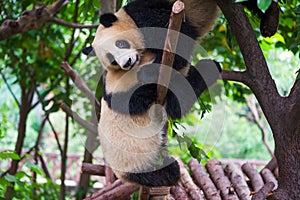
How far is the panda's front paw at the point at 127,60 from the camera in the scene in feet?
4.81

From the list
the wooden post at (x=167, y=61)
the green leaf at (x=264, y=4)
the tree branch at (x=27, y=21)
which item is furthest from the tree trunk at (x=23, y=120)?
the green leaf at (x=264, y=4)

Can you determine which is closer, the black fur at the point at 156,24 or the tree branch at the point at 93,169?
the black fur at the point at 156,24

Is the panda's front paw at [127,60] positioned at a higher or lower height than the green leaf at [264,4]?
lower

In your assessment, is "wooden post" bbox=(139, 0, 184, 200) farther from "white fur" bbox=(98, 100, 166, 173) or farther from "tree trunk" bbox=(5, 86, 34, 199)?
"tree trunk" bbox=(5, 86, 34, 199)

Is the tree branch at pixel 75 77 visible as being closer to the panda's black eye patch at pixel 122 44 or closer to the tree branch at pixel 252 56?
the panda's black eye patch at pixel 122 44

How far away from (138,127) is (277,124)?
0.47 m

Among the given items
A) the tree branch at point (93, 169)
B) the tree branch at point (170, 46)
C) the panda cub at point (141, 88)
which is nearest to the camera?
the tree branch at point (170, 46)

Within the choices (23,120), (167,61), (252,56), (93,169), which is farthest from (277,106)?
(23,120)

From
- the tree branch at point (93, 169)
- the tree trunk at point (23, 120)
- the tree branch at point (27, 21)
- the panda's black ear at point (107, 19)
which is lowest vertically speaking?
the tree trunk at point (23, 120)

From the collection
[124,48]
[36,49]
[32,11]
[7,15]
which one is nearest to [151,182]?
[124,48]

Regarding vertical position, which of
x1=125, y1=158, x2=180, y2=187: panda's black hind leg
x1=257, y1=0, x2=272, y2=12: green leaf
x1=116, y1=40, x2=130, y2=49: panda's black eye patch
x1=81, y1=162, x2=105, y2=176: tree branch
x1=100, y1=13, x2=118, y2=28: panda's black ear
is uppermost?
x1=257, y1=0, x2=272, y2=12: green leaf

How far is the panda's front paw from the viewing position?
1.47 m

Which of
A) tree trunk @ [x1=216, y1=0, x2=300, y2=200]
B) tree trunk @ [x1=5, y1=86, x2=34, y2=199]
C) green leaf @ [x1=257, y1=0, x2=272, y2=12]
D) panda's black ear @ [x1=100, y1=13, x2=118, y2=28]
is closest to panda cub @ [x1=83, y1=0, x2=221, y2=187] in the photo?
panda's black ear @ [x1=100, y1=13, x2=118, y2=28]

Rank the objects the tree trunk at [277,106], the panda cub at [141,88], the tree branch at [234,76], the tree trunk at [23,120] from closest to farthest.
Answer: the tree trunk at [277,106], the tree branch at [234,76], the panda cub at [141,88], the tree trunk at [23,120]
